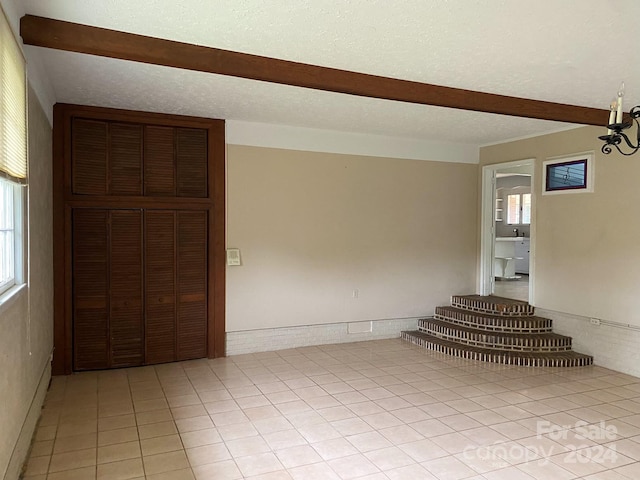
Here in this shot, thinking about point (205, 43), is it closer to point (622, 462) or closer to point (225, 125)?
point (225, 125)

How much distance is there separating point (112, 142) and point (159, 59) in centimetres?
222

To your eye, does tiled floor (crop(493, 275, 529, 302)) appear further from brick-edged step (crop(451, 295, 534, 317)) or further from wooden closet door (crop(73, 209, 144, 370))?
wooden closet door (crop(73, 209, 144, 370))

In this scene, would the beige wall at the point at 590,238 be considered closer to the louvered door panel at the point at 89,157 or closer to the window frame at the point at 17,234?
the louvered door panel at the point at 89,157

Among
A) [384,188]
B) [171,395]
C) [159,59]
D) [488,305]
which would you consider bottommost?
[171,395]

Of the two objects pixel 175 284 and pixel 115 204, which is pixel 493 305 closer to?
pixel 175 284

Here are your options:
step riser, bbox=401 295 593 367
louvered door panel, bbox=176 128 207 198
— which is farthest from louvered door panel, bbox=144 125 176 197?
step riser, bbox=401 295 593 367

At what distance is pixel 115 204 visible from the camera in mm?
4824

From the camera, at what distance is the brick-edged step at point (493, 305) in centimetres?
589

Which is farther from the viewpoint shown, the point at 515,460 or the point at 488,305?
the point at 488,305

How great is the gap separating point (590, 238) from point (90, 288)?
5499mm

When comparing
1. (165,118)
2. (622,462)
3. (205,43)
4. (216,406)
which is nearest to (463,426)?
(622,462)

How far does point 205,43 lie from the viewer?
2979 mm

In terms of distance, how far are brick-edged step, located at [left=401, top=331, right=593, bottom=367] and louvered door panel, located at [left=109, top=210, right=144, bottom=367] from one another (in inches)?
137

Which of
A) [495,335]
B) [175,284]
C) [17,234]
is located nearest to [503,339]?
[495,335]
